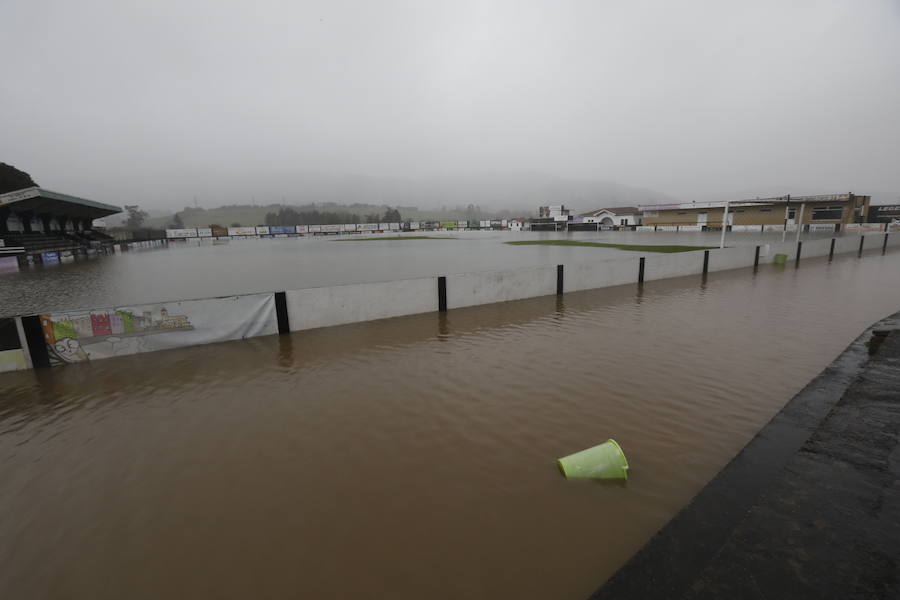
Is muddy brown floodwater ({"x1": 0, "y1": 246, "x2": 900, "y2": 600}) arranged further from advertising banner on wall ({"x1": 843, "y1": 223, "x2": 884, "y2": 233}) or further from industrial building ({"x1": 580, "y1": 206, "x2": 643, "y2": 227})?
industrial building ({"x1": 580, "y1": 206, "x2": 643, "y2": 227})

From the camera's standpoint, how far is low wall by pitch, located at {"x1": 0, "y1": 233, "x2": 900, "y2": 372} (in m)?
6.98

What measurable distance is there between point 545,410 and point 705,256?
48.9 ft

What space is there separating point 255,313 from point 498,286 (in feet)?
21.2

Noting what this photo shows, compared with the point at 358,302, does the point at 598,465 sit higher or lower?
lower

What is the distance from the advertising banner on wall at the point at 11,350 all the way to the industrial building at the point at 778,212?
55043 mm

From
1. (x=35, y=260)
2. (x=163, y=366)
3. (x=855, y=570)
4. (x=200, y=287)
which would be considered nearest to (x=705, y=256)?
(x=855, y=570)

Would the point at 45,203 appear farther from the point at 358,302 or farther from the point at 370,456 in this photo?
the point at 370,456

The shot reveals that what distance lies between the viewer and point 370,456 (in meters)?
4.18

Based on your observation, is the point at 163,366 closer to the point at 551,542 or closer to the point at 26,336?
the point at 26,336

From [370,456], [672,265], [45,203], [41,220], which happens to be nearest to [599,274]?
[672,265]

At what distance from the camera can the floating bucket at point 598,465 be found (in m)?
3.74

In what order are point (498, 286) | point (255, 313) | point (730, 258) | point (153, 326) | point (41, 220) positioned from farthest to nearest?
point (41, 220), point (730, 258), point (498, 286), point (255, 313), point (153, 326)

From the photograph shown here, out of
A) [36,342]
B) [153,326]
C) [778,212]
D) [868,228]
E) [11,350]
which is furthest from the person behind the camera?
[778,212]

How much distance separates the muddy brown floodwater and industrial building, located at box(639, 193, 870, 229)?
49.4m
